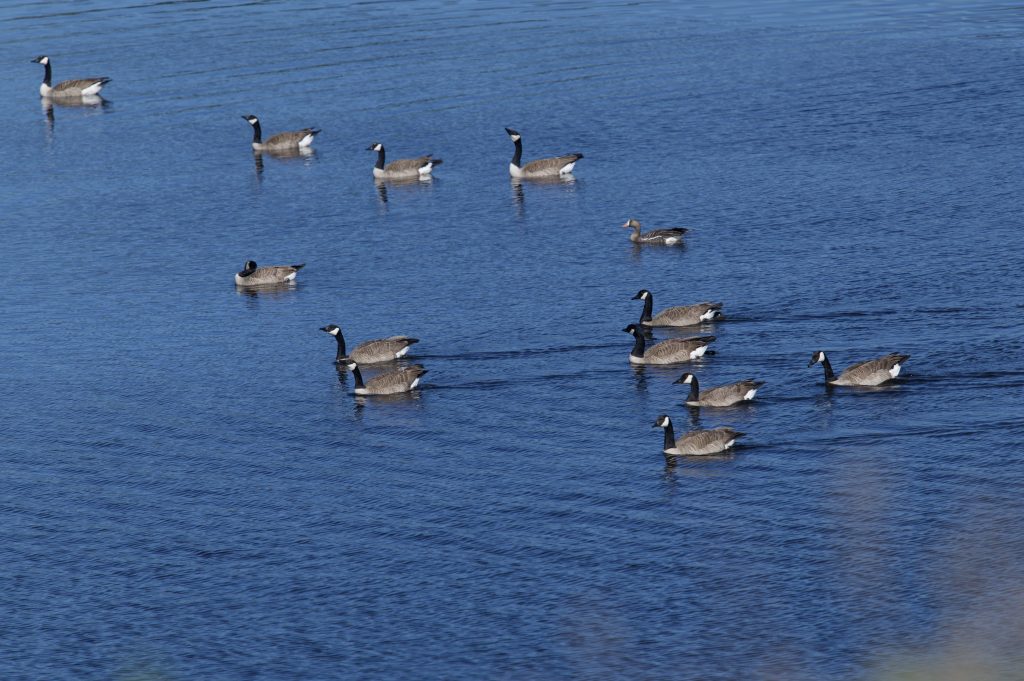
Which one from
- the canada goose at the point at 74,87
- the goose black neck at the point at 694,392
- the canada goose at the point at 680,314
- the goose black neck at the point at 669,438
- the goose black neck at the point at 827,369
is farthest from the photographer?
the canada goose at the point at 74,87

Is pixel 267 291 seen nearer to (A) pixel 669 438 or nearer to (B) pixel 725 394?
(B) pixel 725 394

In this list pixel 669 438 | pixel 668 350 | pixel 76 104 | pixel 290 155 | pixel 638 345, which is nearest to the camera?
pixel 669 438

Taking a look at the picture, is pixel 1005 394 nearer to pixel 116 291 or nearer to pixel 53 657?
pixel 53 657

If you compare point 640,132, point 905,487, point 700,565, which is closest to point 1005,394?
point 905,487

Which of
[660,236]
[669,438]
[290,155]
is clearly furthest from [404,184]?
[669,438]

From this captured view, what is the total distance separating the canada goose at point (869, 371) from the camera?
4741 cm

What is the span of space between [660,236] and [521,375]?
46.3 ft

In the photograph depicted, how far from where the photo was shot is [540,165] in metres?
73.9

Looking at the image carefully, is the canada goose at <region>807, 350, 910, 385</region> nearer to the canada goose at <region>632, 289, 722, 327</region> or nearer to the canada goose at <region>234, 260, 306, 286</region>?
the canada goose at <region>632, 289, 722, 327</region>

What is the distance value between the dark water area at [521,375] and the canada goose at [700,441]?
51cm

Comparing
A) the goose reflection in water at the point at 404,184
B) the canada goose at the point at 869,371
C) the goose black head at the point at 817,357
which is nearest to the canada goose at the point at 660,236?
the goose reflection in water at the point at 404,184

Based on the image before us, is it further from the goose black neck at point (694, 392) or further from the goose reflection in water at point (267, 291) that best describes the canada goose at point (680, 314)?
the goose reflection in water at point (267, 291)

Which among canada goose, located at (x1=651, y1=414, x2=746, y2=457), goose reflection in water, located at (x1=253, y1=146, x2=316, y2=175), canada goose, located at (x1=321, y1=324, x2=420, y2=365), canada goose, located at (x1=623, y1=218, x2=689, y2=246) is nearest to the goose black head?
canada goose, located at (x1=651, y1=414, x2=746, y2=457)

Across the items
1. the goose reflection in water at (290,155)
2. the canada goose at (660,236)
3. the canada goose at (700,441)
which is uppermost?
the goose reflection in water at (290,155)
